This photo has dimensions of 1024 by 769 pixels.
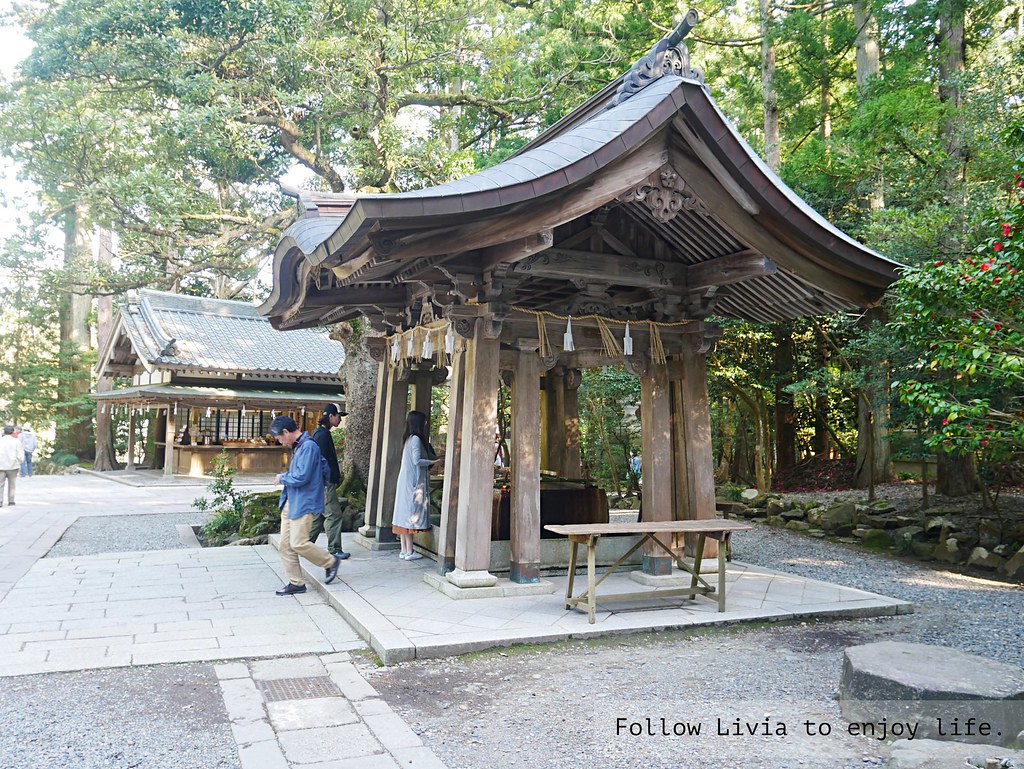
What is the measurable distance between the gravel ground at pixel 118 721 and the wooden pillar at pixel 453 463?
94.6 inches

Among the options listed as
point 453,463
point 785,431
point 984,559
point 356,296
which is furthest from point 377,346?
point 785,431

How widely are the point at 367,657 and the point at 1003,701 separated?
362 centimetres

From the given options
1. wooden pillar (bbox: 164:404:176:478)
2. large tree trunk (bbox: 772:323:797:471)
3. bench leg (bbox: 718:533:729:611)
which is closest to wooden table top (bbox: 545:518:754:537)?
bench leg (bbox: 718:533:729:611)

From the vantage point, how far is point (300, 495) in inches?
242

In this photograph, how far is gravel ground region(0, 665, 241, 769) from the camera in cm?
324

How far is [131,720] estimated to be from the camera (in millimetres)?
3668

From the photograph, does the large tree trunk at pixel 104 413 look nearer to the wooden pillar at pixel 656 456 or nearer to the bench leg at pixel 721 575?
the wooden pillar at pixel 656 456

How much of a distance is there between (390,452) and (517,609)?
3204 millimetres

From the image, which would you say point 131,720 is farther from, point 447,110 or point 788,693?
point 447,110

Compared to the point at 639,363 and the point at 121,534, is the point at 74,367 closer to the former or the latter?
the point at 121,534

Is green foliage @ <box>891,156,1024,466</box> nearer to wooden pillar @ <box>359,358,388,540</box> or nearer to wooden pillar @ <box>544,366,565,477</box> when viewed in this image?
wooden pillar @ <box>544,366,565,477</box>

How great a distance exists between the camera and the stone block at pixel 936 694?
3.25m

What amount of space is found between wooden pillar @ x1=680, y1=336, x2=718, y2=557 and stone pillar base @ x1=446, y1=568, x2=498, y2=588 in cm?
216

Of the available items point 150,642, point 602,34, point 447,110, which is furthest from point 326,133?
point 150,642
